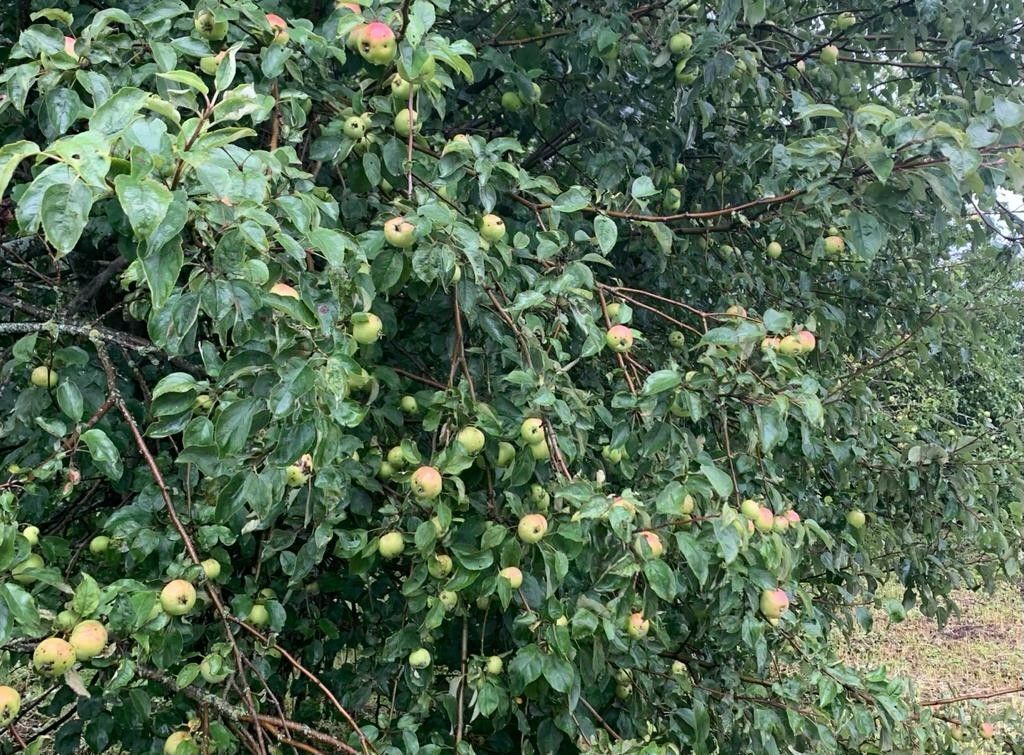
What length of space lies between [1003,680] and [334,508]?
4.76m

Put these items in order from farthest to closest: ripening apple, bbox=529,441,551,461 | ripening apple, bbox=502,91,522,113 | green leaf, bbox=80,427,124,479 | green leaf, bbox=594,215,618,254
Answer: ripening apple, bbox=502,91,522,113 < green leaf, bbox=594,215,618,254 < ripening apple, bbox=529,441,551,461 < green leaf, bbox=80,427,124,479

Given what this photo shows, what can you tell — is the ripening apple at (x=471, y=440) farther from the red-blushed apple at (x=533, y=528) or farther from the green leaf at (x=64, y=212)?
the green leaf at (x=64, y=212)

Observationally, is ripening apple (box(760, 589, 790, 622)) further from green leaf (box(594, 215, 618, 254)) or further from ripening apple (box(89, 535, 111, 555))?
ripening apple (box(89, 535, 111, 555))

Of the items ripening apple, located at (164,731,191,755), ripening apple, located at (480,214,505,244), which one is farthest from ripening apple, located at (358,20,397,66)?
ripening apple, located at (164,731,191,755)

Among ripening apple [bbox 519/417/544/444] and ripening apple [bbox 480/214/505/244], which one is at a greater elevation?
ripening apple [bbox 480/214/505/244]

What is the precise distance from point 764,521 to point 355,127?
1195 millimetres

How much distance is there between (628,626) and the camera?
160cm

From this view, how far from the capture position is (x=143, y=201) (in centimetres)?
94

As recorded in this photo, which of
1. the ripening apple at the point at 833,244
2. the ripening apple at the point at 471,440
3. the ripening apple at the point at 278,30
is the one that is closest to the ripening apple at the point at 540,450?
the ripening apple at the point at 471,440

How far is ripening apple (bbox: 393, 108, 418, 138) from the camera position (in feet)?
5.49

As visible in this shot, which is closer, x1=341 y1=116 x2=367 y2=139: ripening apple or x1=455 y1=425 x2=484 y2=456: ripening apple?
x1=455 y1=425 x2=484 y2=456: ripening apple

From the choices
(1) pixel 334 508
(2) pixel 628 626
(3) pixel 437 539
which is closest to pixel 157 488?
(1) pixel 334 508

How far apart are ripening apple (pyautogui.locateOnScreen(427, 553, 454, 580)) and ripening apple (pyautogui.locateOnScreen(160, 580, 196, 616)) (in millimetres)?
433

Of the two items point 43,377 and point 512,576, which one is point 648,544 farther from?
point 43,377
